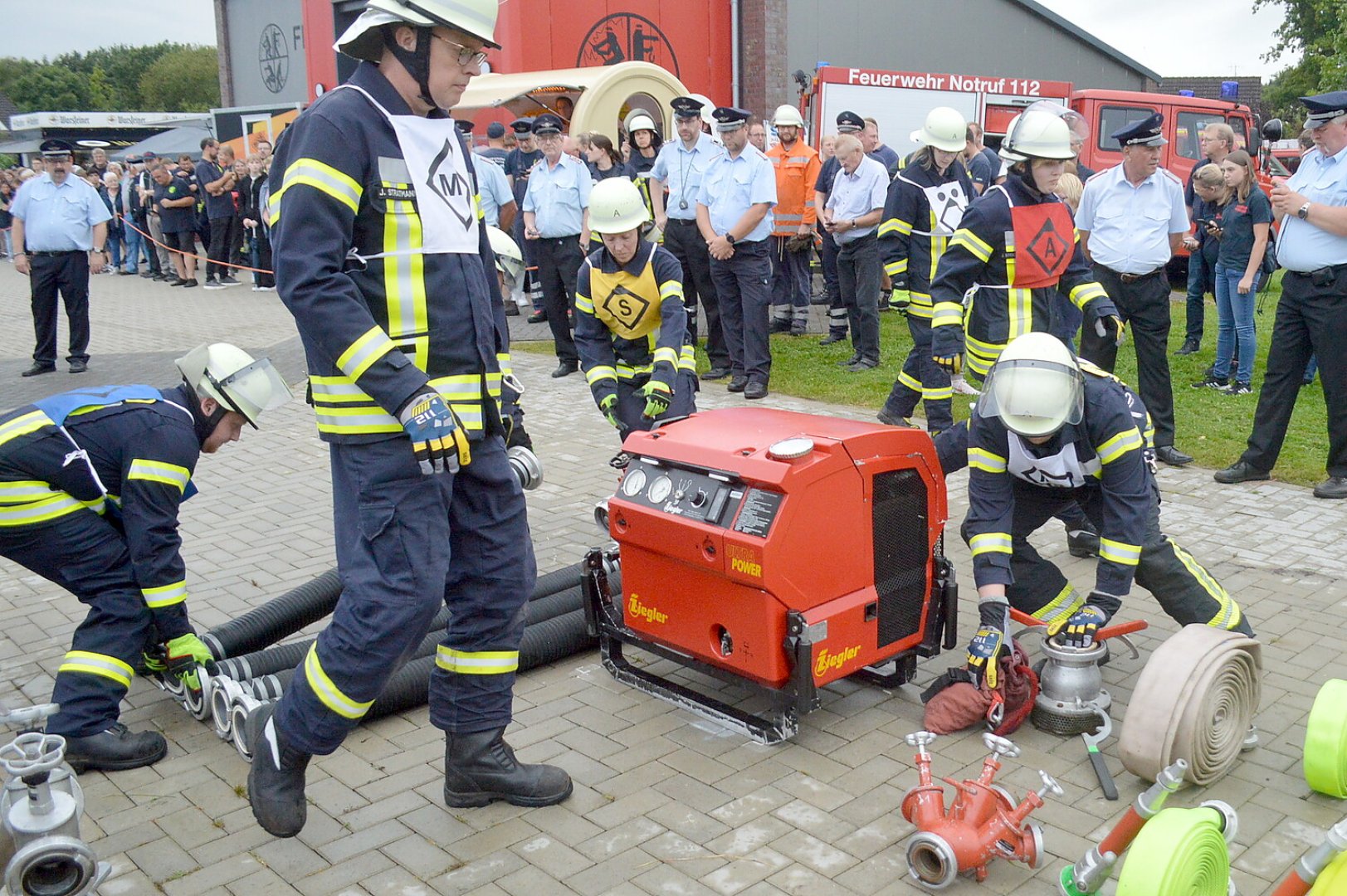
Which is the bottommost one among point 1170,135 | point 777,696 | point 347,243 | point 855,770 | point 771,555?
point 855,770

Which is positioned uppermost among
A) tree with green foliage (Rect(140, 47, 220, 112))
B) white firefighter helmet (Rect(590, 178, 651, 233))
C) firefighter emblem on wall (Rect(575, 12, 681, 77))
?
tree with green foliage (Rect(140, 47, 220, 112))

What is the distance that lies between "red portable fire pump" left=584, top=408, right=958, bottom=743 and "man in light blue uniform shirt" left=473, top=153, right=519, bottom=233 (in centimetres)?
690

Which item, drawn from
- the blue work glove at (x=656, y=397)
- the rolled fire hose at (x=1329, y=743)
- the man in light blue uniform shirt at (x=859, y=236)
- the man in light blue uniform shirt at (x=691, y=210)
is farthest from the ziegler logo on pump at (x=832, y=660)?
the man in light blue uniform shirt at (x=859, y=236)

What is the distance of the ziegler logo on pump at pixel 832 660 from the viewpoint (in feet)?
12.1

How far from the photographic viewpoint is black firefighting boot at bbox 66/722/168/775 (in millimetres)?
3756

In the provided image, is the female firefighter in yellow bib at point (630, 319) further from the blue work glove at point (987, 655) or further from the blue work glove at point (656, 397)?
the blue work glove at point (987, 655)

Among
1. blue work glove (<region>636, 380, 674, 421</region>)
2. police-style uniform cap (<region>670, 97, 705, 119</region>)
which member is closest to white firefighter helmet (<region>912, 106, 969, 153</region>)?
police-style uniform cap (<region>670, 97, 705, 119</region>)

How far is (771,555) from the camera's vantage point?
138 inches

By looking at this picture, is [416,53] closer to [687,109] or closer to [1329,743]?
[1329,743]

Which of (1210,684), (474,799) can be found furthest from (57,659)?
(1210,684)

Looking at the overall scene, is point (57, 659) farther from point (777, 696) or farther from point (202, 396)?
point (777, 696)

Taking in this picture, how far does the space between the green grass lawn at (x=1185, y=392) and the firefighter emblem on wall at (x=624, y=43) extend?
347 inches

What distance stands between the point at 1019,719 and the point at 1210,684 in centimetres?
69

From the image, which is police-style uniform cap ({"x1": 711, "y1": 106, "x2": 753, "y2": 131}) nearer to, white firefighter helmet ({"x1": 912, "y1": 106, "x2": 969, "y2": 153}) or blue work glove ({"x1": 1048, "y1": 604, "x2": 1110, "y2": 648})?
white firefighter helmet ({"x1": 912, "y1": 106, "x2": 969, "y2": 153})
